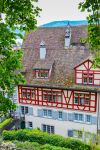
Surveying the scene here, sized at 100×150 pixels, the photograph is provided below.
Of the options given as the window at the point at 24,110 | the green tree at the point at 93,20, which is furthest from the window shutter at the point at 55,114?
the green tree at the point at 93,20

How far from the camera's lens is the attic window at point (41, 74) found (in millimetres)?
29331

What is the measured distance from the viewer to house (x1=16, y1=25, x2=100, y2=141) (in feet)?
89.4

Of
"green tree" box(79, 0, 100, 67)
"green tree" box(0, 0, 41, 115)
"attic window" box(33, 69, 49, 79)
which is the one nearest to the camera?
"green tree" box(79, 0, 100, 67)

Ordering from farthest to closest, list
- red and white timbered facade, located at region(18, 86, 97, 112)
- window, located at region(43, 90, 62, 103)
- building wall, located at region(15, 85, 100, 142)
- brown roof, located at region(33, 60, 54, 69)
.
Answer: brown roof, located at region(33, 60, 54, 69), window, located at region(43, 90, 62, 103), building wall, located at region(15, 85, 100, 142), red and white timbered facade, located at region(18, 86, 97, 112)

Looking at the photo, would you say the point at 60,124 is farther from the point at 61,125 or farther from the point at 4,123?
the point at 4,123

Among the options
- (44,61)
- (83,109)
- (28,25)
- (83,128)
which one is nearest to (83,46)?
(44,61)

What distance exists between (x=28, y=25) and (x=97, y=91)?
50.6ft

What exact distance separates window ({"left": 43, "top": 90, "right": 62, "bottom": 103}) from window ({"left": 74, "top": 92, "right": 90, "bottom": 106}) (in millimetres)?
1636

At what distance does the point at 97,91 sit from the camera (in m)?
26.5

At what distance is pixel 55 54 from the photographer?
99.2ft

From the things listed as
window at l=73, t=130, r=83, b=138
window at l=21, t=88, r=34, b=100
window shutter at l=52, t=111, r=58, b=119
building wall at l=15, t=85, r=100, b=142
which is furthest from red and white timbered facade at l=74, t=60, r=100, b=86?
window at l=21, t=88, r=34, b=100

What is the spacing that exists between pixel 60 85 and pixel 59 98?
1.42 meters

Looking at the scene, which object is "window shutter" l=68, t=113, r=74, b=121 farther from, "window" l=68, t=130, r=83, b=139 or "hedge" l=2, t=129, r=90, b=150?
"hedge" l=2, t=129, r=90, b=150

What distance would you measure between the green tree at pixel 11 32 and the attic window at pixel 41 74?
1621cm
